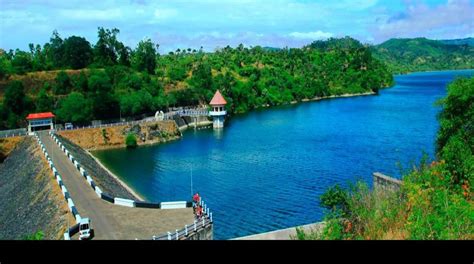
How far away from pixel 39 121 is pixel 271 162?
2264 centimetres

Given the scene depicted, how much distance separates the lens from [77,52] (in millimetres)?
62594

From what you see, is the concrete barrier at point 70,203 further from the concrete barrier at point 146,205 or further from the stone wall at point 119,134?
→ the stone wall at point 119,134

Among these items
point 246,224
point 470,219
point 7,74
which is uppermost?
point 7,74

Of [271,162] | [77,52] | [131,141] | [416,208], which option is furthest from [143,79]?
[416,208]

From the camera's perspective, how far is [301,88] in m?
88.7

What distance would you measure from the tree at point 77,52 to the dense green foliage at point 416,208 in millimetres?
54316

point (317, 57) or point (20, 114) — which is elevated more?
point (317, 57)

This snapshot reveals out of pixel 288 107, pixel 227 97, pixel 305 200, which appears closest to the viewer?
pixel 305 200

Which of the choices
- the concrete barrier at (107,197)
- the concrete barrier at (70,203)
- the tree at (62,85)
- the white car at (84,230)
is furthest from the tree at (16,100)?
the white car at (84,230)

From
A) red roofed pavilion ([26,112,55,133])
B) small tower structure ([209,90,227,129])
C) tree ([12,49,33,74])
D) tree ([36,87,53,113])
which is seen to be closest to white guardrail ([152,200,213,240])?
red roofed pavilion ([26,112,55,133])

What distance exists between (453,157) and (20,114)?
42736 millimetres

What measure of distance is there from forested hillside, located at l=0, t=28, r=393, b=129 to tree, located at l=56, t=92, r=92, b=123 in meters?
0.09

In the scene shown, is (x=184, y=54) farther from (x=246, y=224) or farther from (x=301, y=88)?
(x=246, y=224)
